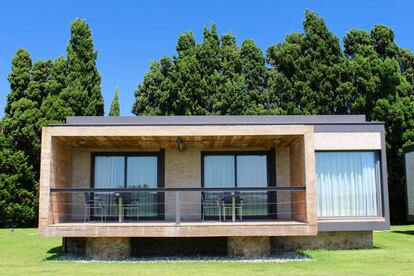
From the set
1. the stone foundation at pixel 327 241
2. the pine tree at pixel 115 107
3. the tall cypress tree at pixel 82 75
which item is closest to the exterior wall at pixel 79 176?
the stone foundation at pixel 327 241

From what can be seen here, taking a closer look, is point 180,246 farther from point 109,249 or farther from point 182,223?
point 109,249

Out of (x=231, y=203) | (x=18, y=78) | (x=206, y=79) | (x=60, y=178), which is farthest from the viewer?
(x=206, y=79)

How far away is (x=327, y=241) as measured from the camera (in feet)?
55.1

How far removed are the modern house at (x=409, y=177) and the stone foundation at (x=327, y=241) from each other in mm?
6814

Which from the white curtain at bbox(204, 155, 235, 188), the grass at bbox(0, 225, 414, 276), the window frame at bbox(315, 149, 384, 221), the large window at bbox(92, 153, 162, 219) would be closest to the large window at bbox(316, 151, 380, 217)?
the window frame at bbox(315, 149, 384, 221)

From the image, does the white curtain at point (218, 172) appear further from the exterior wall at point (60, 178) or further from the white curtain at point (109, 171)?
the exterior wall at point (60, 178)

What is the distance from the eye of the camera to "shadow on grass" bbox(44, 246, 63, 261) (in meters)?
15.6

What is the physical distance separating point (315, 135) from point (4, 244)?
10.9 m

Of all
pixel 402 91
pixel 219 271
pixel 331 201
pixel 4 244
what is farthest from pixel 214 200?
pixel 402 91

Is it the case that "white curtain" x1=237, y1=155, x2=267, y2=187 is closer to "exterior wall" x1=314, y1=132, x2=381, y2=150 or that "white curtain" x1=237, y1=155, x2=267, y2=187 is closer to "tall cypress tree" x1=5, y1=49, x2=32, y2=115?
"exterior wall" x1=314, y1=132, x2=381, y2=150

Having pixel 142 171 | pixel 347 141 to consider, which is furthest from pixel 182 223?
pixel 347 141

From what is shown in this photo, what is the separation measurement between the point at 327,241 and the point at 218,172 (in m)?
4.11

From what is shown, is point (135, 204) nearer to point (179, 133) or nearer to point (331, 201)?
point (179, 133)

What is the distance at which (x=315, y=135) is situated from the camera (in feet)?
54.6
